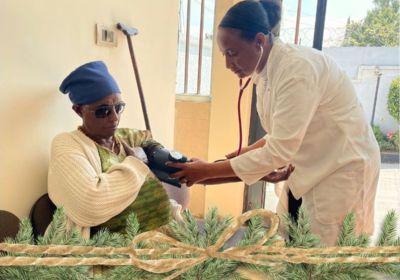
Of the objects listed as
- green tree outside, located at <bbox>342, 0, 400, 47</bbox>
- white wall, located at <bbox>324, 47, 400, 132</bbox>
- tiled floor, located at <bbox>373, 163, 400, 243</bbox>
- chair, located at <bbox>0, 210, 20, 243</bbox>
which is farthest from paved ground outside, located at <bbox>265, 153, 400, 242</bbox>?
chair, located at <bbox>0, 210, 20, 243</bbox>

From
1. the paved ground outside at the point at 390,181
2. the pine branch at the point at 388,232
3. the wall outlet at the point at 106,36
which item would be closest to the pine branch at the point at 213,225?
the pine branch at the point at 388,232

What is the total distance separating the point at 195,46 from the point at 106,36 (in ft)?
4.68

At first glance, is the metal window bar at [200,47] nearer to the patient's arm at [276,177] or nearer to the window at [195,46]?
the window at [195,46]

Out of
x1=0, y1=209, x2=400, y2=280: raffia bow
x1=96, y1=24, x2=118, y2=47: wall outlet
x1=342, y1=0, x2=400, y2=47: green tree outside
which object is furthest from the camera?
x1=342, y1=0, x2=400, y2=47: green tree outside

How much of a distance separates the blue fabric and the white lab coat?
1.70 ft

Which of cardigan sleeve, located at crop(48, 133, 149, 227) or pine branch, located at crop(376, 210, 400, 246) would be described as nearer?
pine branch, located at crop(376, 210, 400, 246)

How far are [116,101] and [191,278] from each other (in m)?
0.86

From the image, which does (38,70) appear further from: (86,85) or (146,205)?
(146,205)

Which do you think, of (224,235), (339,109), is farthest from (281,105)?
(224,235)

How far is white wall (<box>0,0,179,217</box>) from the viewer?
3.25 ft

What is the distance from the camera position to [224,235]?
1.22ft

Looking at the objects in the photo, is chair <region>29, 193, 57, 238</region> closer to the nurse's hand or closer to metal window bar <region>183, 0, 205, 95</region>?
the nurse's hand

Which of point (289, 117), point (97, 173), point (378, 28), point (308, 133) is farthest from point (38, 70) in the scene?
point (378, 28)

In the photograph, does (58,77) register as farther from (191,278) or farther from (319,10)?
(319,10)
